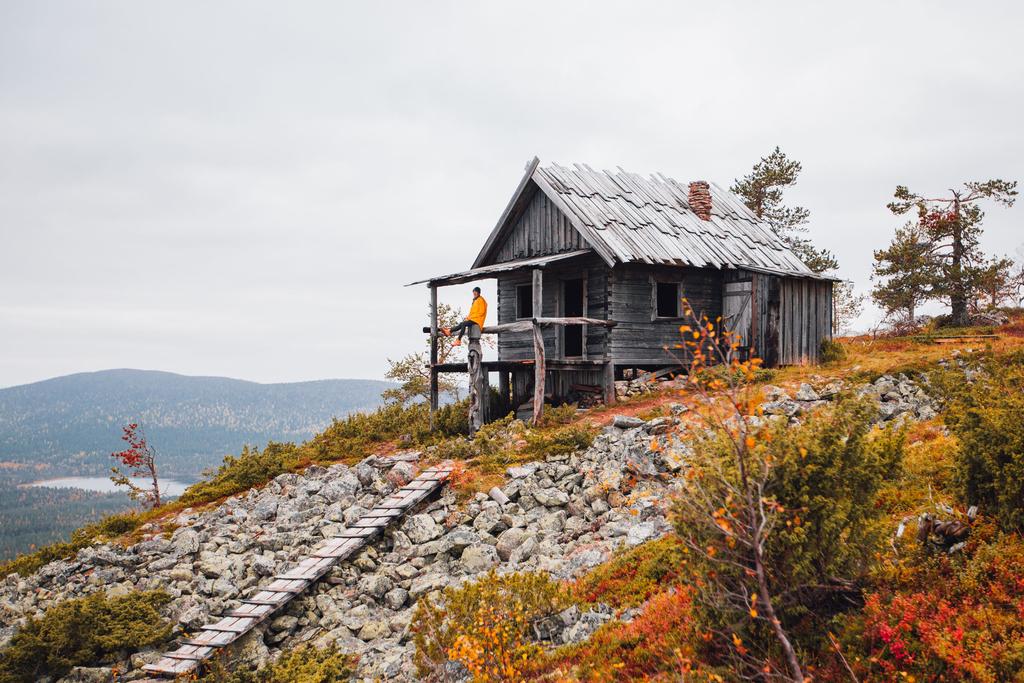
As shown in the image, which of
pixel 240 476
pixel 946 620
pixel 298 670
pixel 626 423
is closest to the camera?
pixel 946 620

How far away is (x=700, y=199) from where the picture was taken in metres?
25.9

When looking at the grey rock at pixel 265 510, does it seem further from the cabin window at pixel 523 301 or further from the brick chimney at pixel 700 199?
the brick chimney at pixel 700 199

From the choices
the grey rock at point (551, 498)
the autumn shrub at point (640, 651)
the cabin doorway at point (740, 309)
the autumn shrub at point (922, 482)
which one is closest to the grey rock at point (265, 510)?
the grey rock at point (551, 498)

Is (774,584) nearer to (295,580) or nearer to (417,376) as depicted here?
(295,580)

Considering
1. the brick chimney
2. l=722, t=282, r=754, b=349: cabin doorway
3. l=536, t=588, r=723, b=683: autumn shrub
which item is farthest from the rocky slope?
the brick chimney

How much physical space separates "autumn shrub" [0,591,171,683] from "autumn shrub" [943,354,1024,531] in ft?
38.7

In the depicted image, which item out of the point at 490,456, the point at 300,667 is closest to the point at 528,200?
the point at 490,456

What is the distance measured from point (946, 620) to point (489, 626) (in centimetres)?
490

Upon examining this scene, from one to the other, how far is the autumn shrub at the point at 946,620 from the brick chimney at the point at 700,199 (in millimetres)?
19597

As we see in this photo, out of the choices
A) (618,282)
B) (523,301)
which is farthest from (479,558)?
(523,301)

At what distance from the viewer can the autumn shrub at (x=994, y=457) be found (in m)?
7.36

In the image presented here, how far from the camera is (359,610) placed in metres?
12.0

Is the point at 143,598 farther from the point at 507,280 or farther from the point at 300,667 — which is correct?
the point at 507,280

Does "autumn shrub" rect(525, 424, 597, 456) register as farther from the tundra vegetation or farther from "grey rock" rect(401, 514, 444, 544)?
the tundra vegetation
